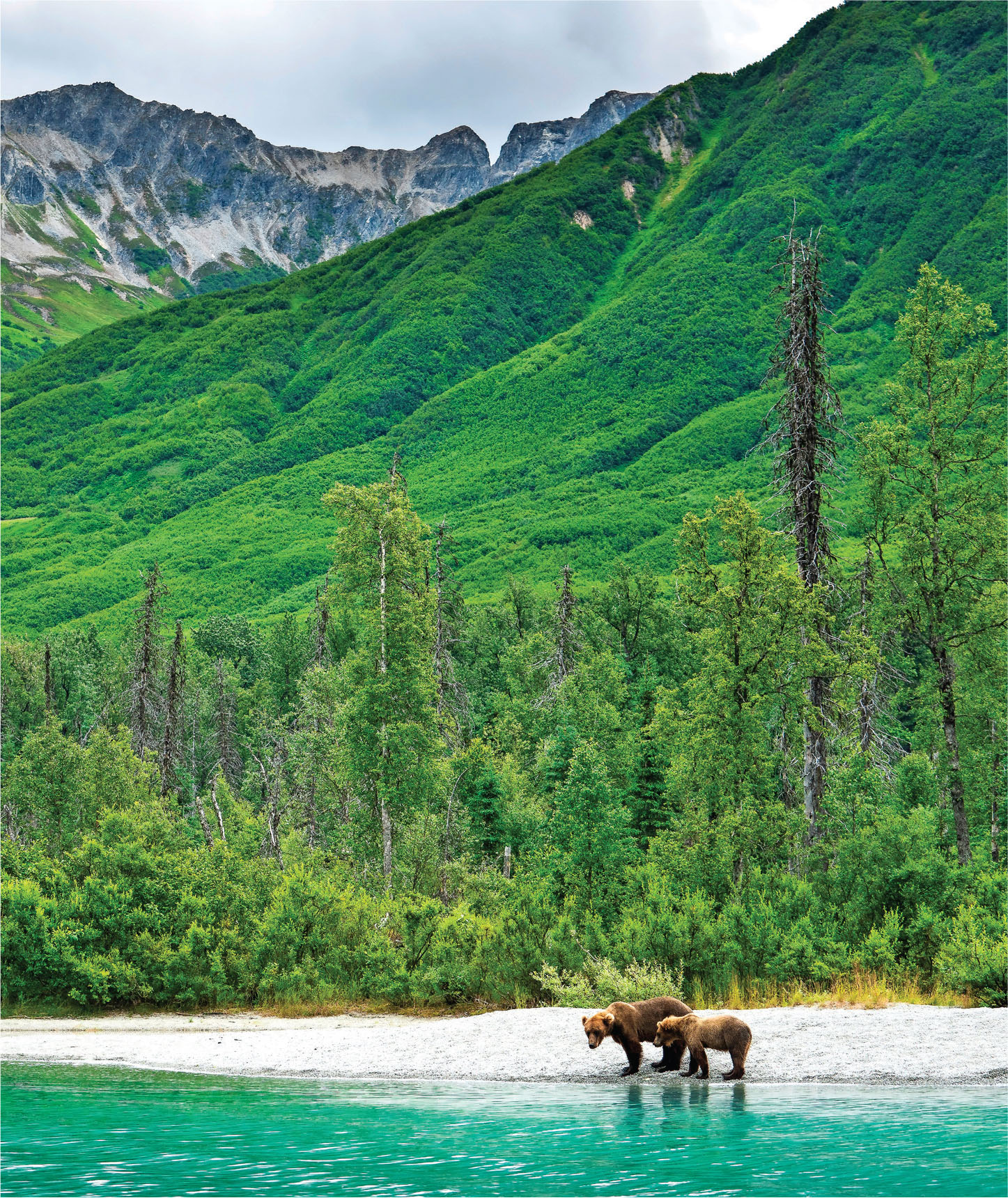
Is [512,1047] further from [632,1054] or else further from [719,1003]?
[719,1003]

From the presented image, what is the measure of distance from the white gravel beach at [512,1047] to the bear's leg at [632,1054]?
171mm

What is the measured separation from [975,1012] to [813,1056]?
3348mm

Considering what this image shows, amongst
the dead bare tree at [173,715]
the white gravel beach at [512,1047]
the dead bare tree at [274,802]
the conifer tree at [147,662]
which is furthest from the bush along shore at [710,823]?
the conifer tree at [147,662]

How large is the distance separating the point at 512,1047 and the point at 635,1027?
9.45ft

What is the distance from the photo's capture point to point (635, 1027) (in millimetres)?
17484

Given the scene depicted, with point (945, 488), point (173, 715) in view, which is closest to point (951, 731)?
point (945, 488)

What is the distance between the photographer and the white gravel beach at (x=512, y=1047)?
16.9 m

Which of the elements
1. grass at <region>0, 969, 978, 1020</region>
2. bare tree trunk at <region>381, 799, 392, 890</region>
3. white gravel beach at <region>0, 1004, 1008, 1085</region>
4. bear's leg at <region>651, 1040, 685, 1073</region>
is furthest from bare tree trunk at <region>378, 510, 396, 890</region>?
bear's leg at <region>651, 1040, 685, 1073</region>

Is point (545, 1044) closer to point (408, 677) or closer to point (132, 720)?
point (408, 677)

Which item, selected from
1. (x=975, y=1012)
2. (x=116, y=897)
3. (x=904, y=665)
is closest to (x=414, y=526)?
(x=116, y=897)

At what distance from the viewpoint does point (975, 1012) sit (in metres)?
19.0

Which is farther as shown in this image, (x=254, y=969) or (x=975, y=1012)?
(x=254, y=969)

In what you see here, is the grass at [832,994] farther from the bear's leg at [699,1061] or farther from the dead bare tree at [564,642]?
the dead bare tree at [564,642]

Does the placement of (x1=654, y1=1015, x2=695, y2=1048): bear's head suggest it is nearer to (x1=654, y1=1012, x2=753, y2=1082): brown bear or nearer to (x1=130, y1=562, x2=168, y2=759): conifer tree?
(x1=654, y1=1012, x2=753, y2=1082): brown bear
